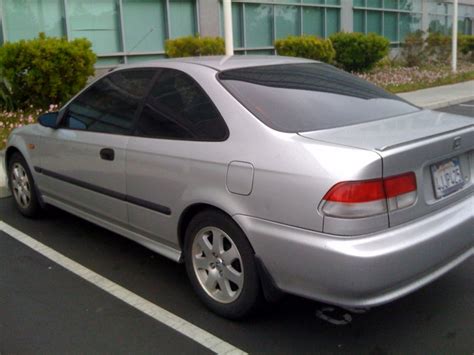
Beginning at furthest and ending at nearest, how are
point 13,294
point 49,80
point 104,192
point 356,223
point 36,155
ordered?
point 49,80 → point 36,155 → point 104,192 → point 13,294 → point 356,223

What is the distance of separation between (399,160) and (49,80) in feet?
26.6

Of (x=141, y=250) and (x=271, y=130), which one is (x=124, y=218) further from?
(x=271, y=130)

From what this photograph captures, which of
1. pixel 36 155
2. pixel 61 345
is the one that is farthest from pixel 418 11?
pixel 61 345

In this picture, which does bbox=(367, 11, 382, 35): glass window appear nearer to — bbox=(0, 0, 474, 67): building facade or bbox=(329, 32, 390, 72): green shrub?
bbox=(0, 0, 474, 67): building facade

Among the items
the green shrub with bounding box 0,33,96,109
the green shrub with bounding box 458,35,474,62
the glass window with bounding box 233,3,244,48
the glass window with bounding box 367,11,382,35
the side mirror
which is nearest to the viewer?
the side mirror

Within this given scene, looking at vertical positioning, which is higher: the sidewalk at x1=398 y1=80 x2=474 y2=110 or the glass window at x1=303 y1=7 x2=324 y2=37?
the glass window at x1=303 y1=7 x2=324 y2=37

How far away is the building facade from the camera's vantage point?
12219mm

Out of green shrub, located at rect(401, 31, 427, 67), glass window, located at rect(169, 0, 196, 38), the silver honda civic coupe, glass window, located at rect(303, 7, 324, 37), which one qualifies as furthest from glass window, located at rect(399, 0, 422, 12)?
the silver honda civic coupe

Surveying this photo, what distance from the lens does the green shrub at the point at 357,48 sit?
17156 millimetres

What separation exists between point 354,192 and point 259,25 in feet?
47.7

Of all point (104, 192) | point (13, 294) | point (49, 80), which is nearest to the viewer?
point (13, 294)

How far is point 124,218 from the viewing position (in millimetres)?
4180

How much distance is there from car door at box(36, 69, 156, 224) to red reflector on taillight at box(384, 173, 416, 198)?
1.91 m

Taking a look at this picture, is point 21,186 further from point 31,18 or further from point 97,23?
point 97,23
